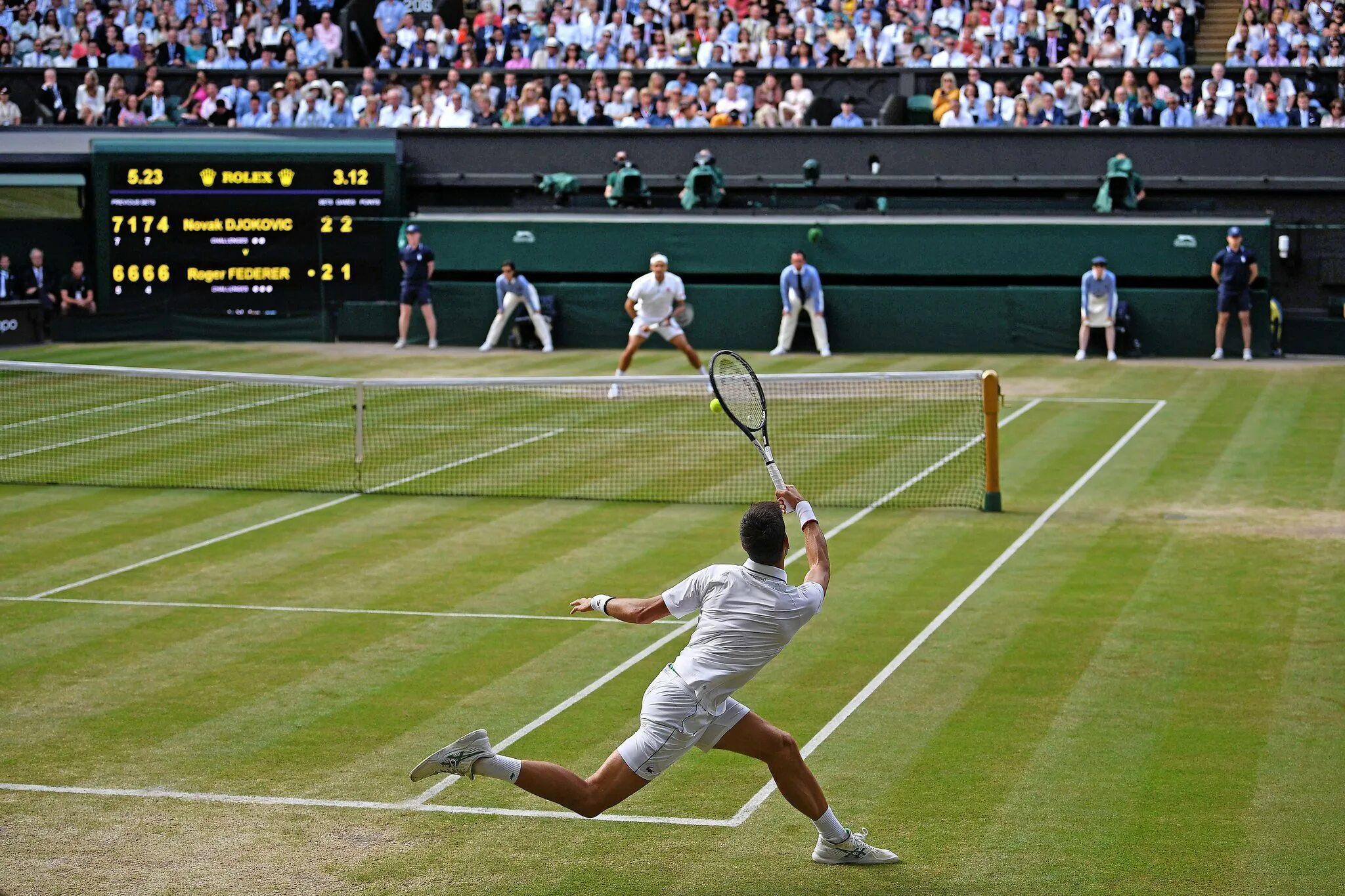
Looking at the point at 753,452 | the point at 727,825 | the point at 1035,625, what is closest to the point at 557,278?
the point at 753,452

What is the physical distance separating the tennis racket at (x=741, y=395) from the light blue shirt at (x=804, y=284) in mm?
20633

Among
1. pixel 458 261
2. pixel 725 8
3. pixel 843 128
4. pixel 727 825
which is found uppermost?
pixel 725 8

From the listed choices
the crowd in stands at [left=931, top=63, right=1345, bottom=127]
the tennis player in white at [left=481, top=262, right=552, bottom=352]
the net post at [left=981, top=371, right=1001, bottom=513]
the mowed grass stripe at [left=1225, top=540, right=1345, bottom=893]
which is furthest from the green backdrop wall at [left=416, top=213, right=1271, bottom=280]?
the mowed grass stripe at [left=1225, top=540, right=1345, bottom=893]

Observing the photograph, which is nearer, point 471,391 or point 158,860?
point 158,860

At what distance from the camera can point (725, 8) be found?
1399 inches

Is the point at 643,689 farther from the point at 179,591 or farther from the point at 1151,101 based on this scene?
the point at 1151,101

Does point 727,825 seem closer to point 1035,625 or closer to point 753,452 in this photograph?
point 1035,625

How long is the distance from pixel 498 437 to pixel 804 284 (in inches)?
415

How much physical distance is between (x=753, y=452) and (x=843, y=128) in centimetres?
1336

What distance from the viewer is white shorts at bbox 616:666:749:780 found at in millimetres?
7312

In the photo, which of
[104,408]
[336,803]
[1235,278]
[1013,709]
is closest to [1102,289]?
[1235,278]

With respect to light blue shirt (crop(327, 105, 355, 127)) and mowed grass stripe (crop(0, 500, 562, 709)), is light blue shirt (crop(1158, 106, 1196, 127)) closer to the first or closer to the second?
light blue shirt (crop(327, 105, 355, 127))

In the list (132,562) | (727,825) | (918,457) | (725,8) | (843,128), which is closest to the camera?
(727,825)

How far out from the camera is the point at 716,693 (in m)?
7.39
